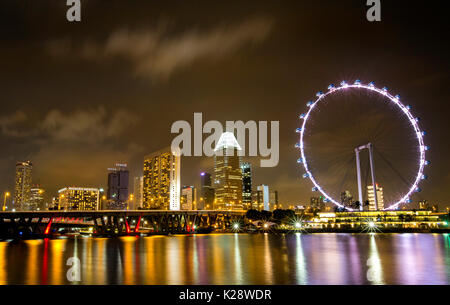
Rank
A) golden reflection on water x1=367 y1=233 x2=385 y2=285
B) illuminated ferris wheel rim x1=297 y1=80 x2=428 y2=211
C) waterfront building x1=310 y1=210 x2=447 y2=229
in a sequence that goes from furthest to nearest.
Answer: waterfront building x1=310 y1=210 x2=447 y2=229, illuminated ferris wheel rim x1=297 y1=80 x2=428 y2=211, golden reflection on water x1=367 y1=233 x2=385 y2=285

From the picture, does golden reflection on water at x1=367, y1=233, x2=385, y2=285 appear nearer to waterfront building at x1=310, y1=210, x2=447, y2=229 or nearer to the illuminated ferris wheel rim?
the illuminated ferris wheel rim

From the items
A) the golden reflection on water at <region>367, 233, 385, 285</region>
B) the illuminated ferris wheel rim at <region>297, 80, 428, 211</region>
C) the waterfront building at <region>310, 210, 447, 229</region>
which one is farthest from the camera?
the waterfront building at <region>310, 210, 447, 229</region>

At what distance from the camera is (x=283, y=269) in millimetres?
31344

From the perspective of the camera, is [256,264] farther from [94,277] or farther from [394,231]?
[394,231]

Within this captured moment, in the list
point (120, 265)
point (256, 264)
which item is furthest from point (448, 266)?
point (120, 265)

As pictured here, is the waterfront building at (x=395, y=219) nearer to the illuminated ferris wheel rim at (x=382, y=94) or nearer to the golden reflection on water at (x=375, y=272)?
the illuminated ferris wheel rim at (x=382, y=94)

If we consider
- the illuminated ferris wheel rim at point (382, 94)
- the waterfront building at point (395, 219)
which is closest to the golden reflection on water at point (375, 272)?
the illuminated ferris wheel rim at point (382, 94)

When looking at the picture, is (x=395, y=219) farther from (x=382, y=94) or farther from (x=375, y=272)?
(x=375, y=272)

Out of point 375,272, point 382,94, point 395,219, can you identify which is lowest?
point 375,272

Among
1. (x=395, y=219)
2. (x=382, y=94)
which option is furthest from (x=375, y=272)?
(x=395, y=219)

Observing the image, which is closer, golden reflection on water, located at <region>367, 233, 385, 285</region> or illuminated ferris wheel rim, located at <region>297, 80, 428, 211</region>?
golden reflection on water, located at <region>367, 233, 385, 285</region>

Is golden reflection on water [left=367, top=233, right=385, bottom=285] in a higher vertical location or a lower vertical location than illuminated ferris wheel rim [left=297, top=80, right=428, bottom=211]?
lower

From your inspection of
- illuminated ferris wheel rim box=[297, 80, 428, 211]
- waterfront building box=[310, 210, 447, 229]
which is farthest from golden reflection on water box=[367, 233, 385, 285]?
waterfront building box=[310, 210, 447, 229]
